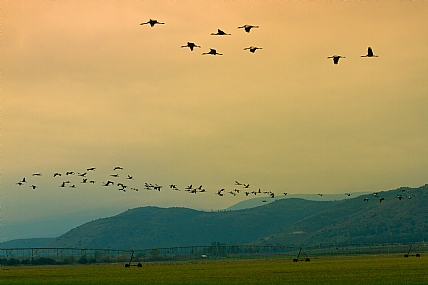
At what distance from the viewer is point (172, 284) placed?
60656mm

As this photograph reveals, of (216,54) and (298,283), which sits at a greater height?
(216,54)

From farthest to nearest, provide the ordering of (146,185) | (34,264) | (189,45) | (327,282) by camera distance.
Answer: (34,264) < (146,185) < (327,282) < (189,45)

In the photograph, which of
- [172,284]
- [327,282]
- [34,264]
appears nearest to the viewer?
[327,282]

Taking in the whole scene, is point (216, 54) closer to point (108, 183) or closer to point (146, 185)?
point (108, 183)

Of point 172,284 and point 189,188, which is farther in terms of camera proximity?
point 189,188

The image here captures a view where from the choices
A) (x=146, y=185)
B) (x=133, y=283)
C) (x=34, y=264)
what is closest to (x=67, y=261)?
(x=34, y=264)

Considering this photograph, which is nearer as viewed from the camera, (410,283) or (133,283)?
(410,283)

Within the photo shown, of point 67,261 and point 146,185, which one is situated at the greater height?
point 146,185

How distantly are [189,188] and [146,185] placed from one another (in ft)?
44.6

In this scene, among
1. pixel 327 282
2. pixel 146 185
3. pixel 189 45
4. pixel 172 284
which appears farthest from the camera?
pixel 146 185

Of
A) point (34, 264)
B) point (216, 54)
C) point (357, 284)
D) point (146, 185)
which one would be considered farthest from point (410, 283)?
point (34, 264)

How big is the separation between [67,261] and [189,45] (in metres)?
132

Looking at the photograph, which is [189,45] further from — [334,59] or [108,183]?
[108,183]

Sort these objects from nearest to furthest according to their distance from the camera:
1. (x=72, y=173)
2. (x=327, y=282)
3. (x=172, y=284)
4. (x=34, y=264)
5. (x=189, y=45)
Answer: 1. (x=189, y=45)
2. (x=327, y=282)
3. (x=172, y=284)
4. (x=72, y=173)
5. (x=34, y=264)
